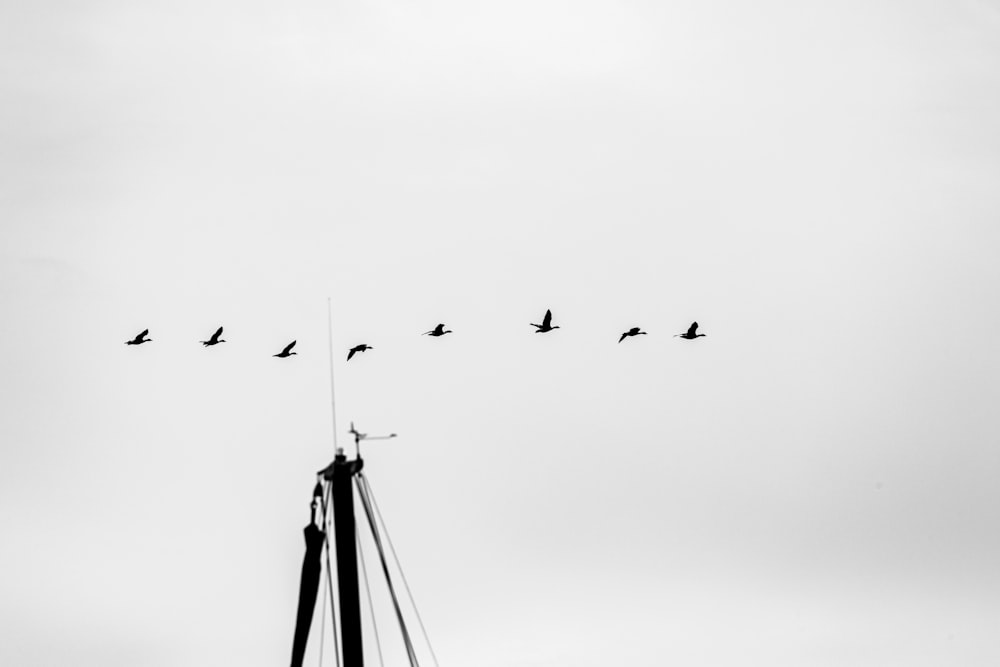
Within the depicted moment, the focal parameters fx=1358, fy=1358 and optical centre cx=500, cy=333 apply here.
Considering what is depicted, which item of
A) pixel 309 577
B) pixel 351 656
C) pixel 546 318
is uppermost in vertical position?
pixel 546 318

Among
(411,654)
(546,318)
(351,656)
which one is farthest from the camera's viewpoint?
(546,318)

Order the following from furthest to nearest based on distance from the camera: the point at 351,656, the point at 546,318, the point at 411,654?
the point at 546,318, the point at 411,654, the point at 351,656

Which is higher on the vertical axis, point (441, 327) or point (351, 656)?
point (441, 327)

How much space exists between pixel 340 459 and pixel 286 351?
3288 centimetres

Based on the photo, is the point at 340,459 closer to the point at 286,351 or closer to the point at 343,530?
the point at 343,530

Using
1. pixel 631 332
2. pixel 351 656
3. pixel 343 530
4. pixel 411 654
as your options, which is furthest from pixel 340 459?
pixel 631 332

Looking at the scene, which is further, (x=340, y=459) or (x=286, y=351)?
(x=286, y=351)

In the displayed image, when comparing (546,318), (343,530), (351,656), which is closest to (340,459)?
(343,530)

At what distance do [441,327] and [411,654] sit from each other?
31.6m

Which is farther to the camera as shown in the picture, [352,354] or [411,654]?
[352,354]

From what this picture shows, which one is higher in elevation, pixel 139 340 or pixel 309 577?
pixel 139 340

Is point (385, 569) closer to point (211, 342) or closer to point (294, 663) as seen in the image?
point (294, 663)

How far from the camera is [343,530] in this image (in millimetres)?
49062

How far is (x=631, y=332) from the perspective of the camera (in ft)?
277
